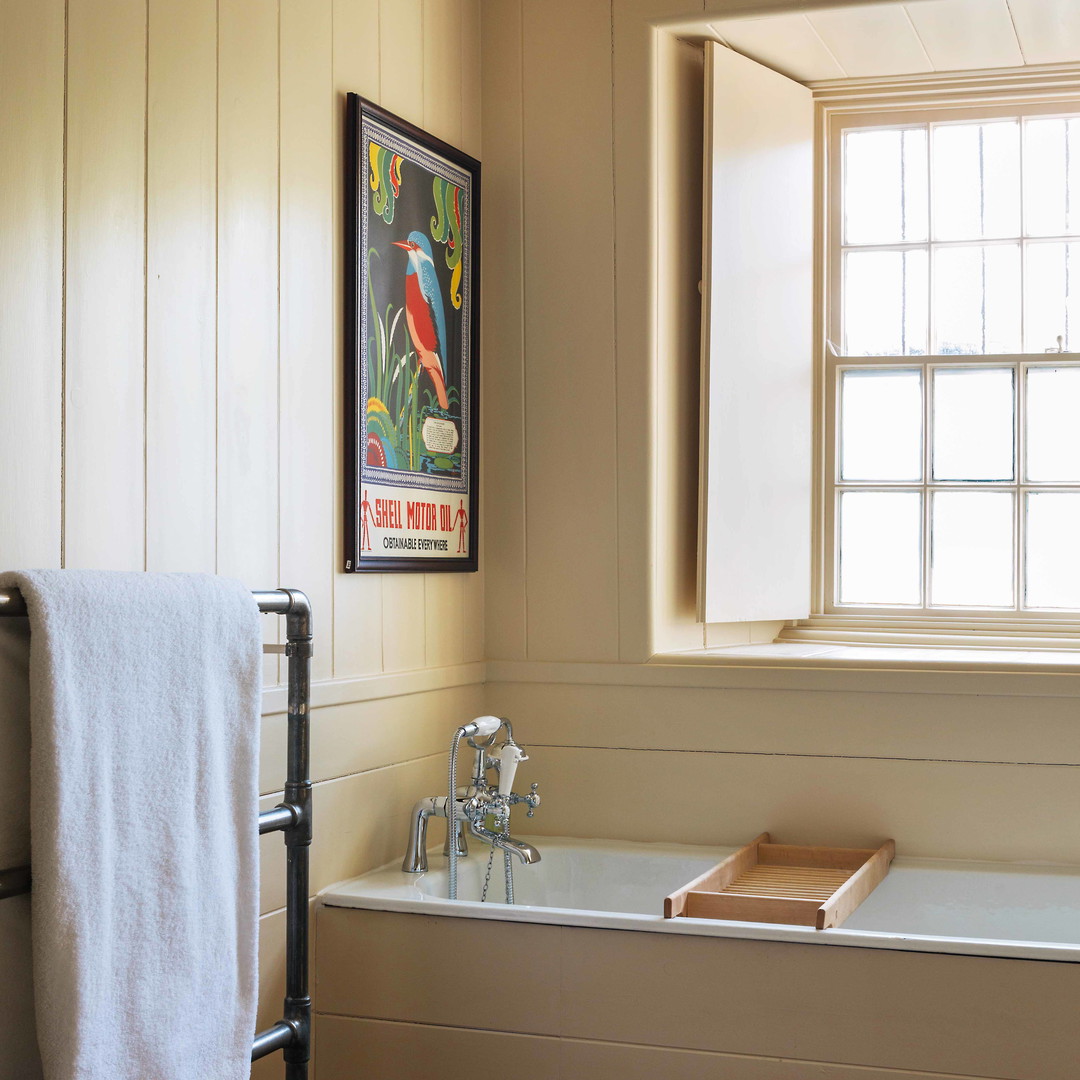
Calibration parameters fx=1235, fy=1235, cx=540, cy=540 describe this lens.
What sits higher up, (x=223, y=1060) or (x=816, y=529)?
(x=816, y=529)

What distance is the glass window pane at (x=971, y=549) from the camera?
2.69 metres

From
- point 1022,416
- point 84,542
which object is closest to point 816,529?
point 1022,416

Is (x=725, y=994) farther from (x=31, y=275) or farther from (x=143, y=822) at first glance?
(x=31, y=275)

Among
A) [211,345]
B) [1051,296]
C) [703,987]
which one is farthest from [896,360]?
[211,345]

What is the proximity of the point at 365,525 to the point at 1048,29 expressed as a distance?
169 cm

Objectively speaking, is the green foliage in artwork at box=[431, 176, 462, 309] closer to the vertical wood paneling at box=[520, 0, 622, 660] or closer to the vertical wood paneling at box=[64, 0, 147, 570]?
the vertical wood paneling at box=[520, 0, 622, 660]

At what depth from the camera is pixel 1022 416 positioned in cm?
269

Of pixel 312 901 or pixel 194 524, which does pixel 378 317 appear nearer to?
pixel 194 524

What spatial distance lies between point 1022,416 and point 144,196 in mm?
1901

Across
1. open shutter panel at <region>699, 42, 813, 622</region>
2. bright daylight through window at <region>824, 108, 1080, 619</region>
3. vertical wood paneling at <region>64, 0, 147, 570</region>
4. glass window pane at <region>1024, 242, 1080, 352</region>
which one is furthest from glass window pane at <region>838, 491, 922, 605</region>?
vertical wood paneling at <region>64, 0, 147, 570</region>

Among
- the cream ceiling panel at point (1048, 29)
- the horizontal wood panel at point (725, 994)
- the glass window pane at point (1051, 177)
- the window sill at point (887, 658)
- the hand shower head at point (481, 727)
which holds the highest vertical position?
the cream ceiling panel at point (1048, 29)

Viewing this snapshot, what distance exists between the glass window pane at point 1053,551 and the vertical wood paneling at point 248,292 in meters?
1.65

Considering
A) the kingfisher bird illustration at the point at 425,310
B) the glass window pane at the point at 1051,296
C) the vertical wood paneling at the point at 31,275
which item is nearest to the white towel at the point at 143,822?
the vertical wood paneling at the point at 31,275

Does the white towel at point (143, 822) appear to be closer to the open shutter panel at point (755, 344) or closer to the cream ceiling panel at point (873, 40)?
the open shutter panel at point (755, 344)
